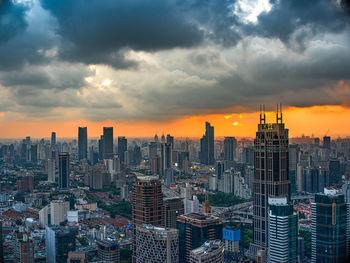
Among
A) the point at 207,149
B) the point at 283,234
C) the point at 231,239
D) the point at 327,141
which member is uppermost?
the point at 327,141

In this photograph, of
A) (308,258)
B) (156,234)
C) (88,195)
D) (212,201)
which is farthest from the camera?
(88,195)

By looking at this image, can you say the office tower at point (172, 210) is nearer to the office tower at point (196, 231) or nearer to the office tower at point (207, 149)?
the office tower at point (196, 231)

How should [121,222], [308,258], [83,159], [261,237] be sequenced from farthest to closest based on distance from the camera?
[83,159] → [121,222] → [261,237] → [308,258]

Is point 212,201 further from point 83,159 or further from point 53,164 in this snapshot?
point 83,159

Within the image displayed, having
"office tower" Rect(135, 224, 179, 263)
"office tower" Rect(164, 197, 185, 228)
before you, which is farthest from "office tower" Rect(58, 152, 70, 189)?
"office tower" Rect(135, 224, 179, 263)

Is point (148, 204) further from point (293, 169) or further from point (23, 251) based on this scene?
point (293, 169)

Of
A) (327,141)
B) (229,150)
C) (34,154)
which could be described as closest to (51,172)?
(34,154)

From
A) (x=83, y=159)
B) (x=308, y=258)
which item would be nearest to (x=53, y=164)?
(x=83, y=159)
